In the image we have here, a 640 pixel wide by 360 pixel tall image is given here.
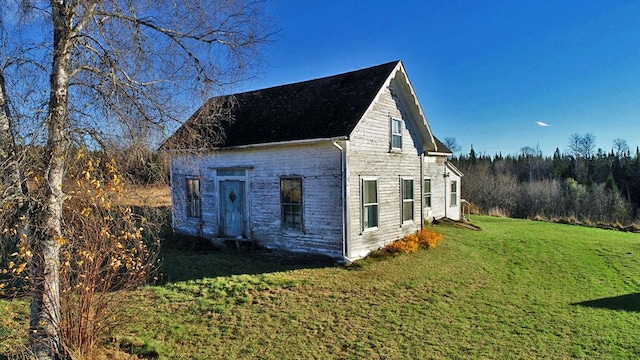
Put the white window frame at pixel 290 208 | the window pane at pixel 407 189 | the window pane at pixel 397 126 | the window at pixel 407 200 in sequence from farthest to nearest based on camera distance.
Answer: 1. the window pane at pixel 407 189
2. the window at pixel 407 200
3. the window pane at pixel 397 126
4. the white window frame at pixel 290 208

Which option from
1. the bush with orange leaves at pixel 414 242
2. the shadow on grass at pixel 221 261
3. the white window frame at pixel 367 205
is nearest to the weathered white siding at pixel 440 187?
the bush with orange leaves at pixel 414 242

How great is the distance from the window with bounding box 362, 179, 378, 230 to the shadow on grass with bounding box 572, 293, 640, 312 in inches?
251

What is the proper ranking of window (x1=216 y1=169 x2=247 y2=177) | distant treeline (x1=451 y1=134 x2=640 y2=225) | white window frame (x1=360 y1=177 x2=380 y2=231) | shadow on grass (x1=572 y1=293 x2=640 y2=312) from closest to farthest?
1. shadow on grass (x1=572 y1=293 x2=640 y2=312)
2. white window frame (x1=360 y1=177 x2=380 y2=231)
3. window (x1=216 y1=169 x2=247 y2=177)
4. distant treeline (x1=451 y1=134 x2=640 y2=225)

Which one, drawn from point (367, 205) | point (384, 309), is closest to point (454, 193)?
point (367, 205)

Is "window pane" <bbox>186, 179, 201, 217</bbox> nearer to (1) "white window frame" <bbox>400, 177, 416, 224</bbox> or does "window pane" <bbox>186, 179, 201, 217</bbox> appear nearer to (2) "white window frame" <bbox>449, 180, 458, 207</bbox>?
(1) "white window frame" <bbox>400, 177, 416, 224</bbox>

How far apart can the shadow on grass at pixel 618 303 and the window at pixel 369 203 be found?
6.36 metres

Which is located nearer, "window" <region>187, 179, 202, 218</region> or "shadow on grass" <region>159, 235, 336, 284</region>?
"shadow on grass" <region>159, 235, 336, 284</region>

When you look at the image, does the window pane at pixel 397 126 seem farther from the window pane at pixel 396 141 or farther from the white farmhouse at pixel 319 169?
the window pane at pixel 396 141

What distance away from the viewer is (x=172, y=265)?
464 inches

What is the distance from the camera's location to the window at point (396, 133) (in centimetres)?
1450

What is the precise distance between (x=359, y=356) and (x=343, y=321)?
1.45 meters

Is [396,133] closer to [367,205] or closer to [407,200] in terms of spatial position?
[407,200]

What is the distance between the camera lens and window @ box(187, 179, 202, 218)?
52.8 feet

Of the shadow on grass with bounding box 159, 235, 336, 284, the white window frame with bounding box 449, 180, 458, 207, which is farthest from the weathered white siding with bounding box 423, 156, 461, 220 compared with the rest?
the shadow on grass with bounding box 159, 235, 336, 284
